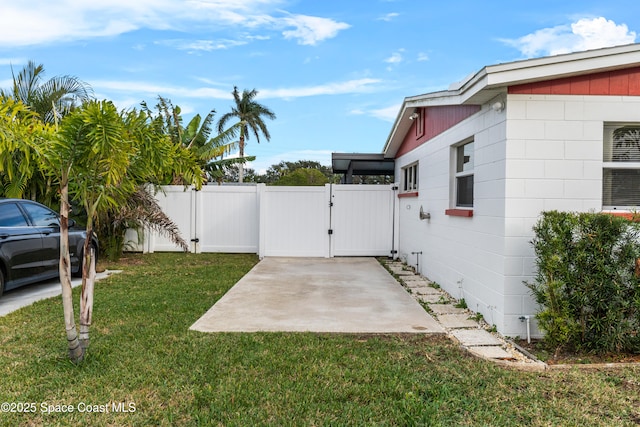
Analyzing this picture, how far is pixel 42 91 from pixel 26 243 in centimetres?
583

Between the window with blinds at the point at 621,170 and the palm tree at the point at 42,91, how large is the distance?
35.2 ft

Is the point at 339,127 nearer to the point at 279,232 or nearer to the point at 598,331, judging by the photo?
the point at 279,232

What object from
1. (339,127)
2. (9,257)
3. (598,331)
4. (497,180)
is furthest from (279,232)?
(339,127)

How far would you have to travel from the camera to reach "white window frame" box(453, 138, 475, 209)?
242 inches

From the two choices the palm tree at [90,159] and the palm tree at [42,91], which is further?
the palm tree at [42,91]

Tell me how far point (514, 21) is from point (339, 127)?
65.0ft

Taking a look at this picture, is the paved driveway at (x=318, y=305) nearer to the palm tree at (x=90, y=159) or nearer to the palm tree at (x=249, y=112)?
the palm tree at (x=90, y=159)

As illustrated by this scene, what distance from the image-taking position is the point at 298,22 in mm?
10812

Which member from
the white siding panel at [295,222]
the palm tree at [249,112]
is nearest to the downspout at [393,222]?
the white siding panel at [295,222]

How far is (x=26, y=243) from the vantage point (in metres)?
6.40

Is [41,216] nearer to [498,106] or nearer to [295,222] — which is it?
[295,222]

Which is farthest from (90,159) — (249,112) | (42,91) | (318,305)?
(249,112)

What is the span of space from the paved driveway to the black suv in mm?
2984

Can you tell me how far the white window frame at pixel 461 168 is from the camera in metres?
6.14
